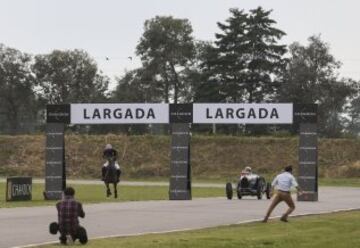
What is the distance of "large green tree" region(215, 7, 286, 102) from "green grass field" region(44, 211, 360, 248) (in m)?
82.5

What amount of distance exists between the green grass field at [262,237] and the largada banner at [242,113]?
45.9 feet

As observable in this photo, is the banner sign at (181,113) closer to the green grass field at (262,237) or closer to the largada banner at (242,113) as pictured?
the largada banner at (242,113)

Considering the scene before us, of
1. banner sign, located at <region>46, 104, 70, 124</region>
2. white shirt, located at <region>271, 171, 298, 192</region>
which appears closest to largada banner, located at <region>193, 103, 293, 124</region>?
banner sign, located at <region>46, 104, 70, 124</region>

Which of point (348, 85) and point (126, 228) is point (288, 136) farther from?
point (126, 228)

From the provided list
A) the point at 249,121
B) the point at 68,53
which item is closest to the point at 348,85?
the point at 68,53

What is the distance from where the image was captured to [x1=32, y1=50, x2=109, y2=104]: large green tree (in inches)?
4710

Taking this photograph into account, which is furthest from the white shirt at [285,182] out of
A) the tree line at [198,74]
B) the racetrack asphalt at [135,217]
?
the tree line at [198,74]

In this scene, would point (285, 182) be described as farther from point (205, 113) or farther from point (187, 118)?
point (205, 113)

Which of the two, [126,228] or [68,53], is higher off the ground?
[68,53]

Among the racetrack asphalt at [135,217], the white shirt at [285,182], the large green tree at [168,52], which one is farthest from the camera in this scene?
the large green tree at [168,52]

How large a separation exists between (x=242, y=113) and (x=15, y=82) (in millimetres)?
86189

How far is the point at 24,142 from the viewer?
81438 millimetres

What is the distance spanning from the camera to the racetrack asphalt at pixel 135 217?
1823 centimetres

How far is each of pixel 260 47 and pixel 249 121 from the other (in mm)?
69607
